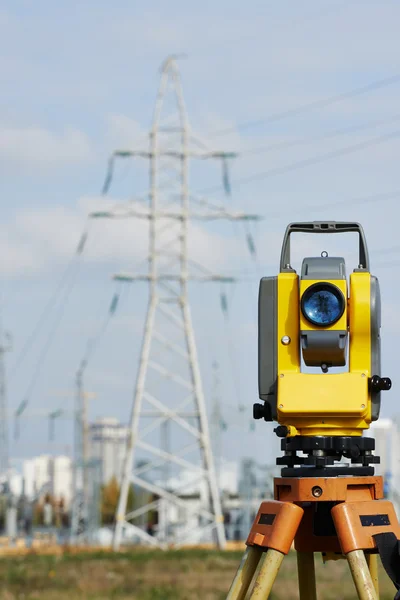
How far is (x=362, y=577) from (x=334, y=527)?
1.80 feet

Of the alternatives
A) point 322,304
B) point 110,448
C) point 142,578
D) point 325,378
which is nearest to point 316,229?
point 322,304

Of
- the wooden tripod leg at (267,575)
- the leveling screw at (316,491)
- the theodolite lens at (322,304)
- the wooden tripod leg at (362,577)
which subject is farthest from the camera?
the theodolite lens at (322,304)

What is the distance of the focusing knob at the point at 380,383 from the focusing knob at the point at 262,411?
45cm

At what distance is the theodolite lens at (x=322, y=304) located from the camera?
16.0 ft

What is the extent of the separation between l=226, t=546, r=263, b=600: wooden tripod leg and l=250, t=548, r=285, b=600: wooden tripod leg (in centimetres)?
16

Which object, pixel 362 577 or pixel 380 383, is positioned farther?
pixel 380 383

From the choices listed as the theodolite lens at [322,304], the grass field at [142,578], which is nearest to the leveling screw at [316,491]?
the theodolite lens at [322,304]

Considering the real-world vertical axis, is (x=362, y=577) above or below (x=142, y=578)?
above

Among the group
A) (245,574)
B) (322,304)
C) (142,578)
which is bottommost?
(142,578)

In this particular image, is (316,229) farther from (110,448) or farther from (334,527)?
(110,448)

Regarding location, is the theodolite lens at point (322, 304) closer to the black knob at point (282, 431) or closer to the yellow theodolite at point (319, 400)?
the yellow theodolite at point (319, 400)

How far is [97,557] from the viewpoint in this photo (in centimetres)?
3080

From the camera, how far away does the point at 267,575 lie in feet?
15.3

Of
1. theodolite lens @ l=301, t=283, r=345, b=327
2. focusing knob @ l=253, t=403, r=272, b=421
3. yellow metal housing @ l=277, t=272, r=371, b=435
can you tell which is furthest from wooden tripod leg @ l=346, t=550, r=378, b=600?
theodolite lens @ l=301, t=283, r=345, b=327
